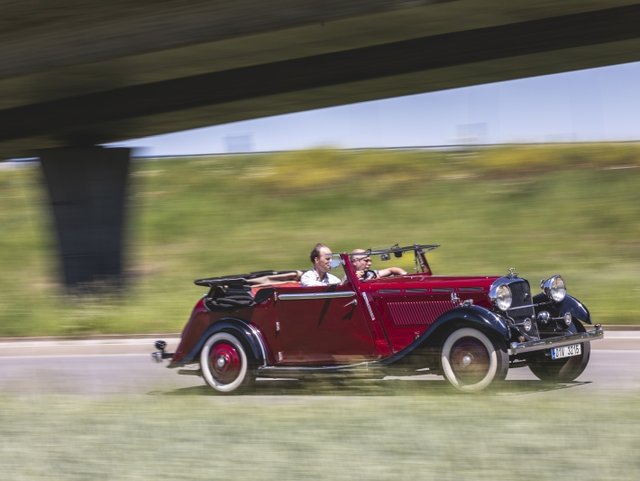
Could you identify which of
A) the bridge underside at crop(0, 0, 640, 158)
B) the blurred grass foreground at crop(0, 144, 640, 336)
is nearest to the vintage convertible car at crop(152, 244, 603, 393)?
the bridge underside at crop(0, 0, 640, 158)

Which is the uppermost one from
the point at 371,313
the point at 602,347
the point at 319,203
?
the point at 319,203

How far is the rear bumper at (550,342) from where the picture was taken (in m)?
7.49

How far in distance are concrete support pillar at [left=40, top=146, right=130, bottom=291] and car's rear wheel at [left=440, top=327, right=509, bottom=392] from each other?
367 inches

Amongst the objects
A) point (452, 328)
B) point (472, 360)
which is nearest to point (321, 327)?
point (452, 328)

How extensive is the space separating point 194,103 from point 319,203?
9.13 metres

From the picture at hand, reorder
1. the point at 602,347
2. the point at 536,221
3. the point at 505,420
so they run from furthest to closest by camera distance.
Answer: the point at 536,221, the point at 602,347, the point at 505,420

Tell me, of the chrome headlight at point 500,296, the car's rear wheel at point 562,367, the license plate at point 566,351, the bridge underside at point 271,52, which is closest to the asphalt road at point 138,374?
the car's rear wheel at point 562,367

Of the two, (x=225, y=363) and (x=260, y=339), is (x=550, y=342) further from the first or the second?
(x=225, y=363)

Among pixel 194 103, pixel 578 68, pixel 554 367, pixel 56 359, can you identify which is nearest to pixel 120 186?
pixel 194 103

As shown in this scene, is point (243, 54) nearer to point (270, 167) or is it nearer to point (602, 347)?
point (602, 347)

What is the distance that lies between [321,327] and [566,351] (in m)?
2.03

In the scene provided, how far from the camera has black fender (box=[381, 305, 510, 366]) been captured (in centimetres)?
742

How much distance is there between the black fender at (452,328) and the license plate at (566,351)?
566 mm

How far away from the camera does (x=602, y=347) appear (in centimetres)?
1098
